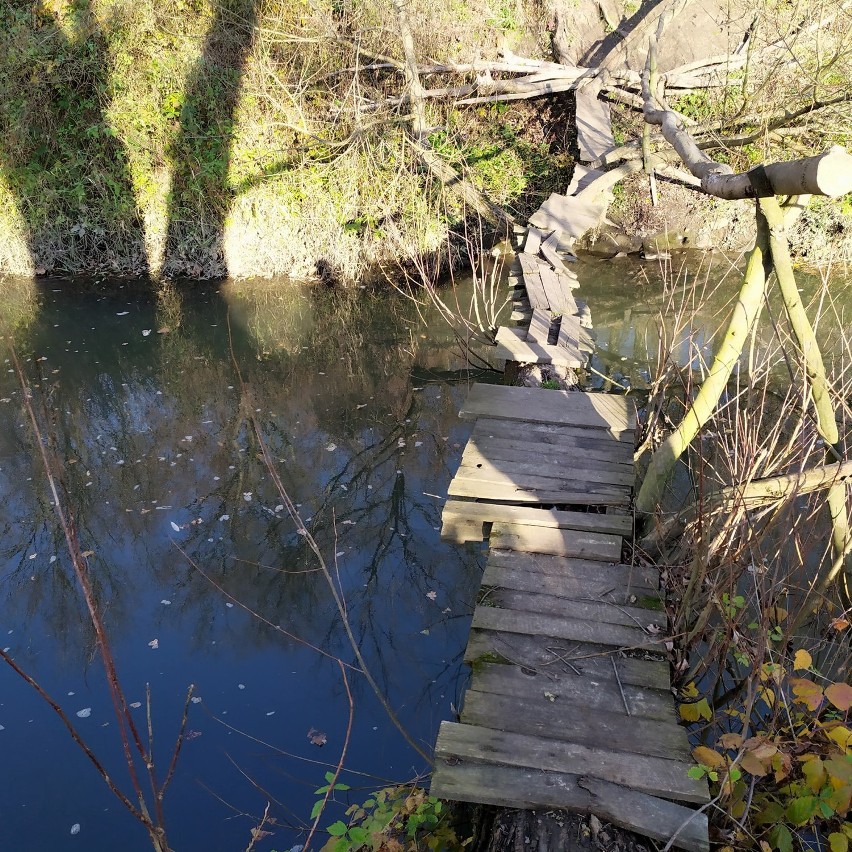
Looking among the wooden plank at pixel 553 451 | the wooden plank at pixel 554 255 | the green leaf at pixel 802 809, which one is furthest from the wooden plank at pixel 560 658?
the wooden plank at pixel 554 255

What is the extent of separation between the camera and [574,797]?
2486 mm

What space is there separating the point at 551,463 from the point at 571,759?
208 cm

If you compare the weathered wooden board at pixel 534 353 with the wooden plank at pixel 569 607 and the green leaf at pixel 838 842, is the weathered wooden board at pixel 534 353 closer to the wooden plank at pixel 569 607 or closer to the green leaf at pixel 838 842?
the wooden plank at pixel 569 607

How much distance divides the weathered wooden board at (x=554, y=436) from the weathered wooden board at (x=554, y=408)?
5 cm

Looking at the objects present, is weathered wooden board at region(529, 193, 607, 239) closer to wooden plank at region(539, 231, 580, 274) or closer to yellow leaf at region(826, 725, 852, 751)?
wooden plank at region(539, 231, 580, 274)

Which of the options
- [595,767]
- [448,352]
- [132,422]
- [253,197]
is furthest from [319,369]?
[595,767]

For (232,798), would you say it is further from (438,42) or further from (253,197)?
(438,42)

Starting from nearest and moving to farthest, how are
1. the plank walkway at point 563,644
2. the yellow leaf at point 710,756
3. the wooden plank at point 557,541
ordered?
A: the plank walkway at point 563,644 → the yellow leaf at point 710,756 → the wooden plank at point 557,541

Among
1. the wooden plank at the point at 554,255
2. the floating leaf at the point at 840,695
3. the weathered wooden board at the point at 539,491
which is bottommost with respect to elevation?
the floating leaf at the point at 840,695

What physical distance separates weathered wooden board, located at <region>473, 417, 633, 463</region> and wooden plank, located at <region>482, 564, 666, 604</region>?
1.12 metres

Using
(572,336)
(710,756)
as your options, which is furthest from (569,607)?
(572,336)

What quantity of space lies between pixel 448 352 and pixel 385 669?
4150 mm

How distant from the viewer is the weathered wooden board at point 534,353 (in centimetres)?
557

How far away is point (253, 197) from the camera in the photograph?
9.02 meters
